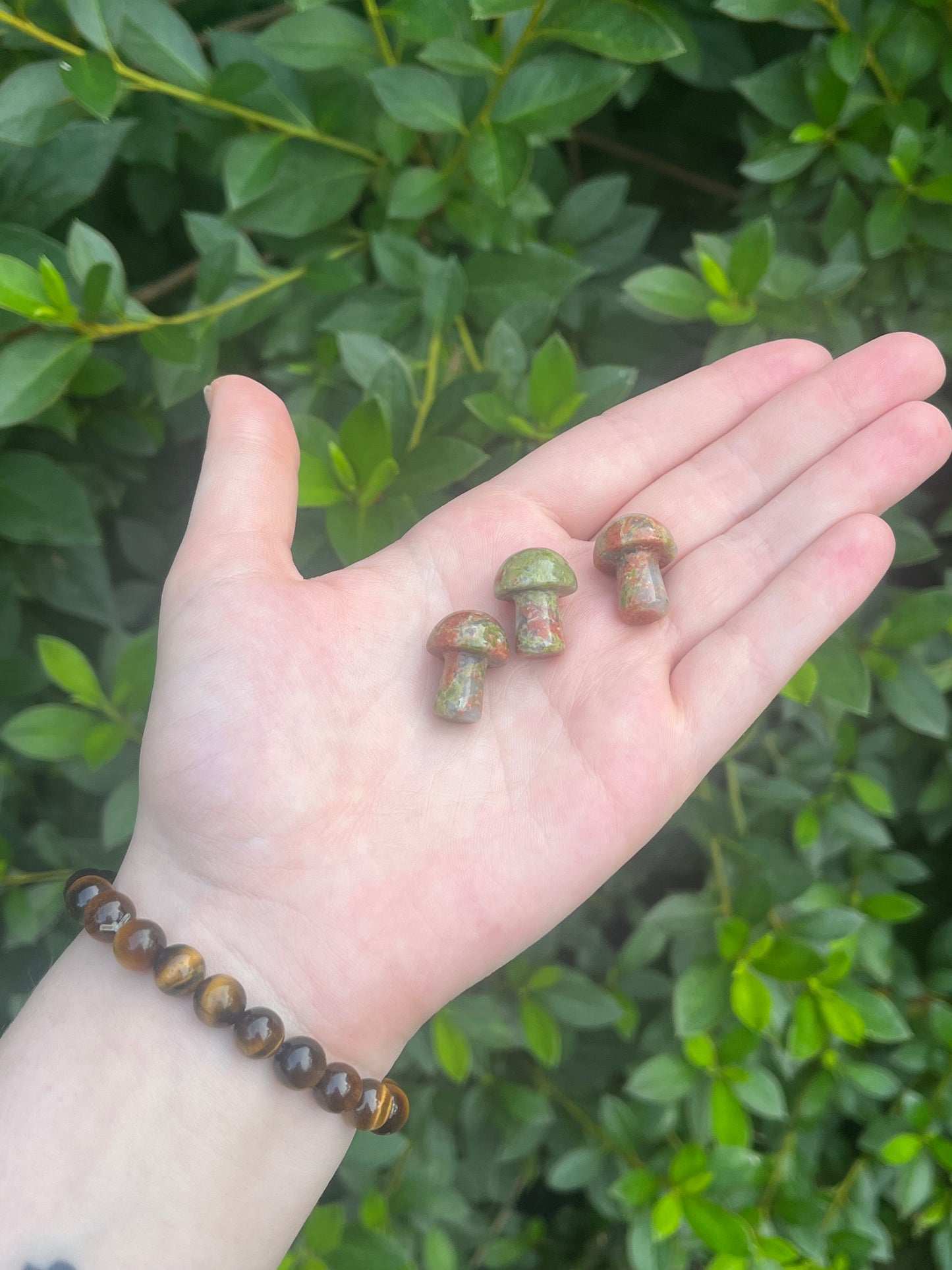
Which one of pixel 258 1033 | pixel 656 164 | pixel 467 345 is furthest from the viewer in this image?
pixel 656 164

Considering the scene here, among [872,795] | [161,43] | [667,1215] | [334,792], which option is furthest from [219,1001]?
[161,43]

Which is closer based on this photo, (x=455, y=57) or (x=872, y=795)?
(x=455, y=57)

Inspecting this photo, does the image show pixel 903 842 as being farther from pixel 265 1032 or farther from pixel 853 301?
pixel 265 1032

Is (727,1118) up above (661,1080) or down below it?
below

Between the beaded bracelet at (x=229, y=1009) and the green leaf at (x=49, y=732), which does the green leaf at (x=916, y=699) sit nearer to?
the beaded bracelet at (x=229, y=1009)

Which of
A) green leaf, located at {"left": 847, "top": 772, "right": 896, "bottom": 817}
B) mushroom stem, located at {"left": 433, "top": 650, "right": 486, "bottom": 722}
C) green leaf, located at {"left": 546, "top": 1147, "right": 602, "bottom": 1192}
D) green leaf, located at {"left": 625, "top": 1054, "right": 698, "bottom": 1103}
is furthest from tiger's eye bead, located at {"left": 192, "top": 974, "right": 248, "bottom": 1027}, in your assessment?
green leaf, located at {"left": 847, "top": 772, "right": 896, "bottom": 817}

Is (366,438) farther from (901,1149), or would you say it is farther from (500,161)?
(901,1149)

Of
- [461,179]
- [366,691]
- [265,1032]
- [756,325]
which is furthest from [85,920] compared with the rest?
[756,325]
